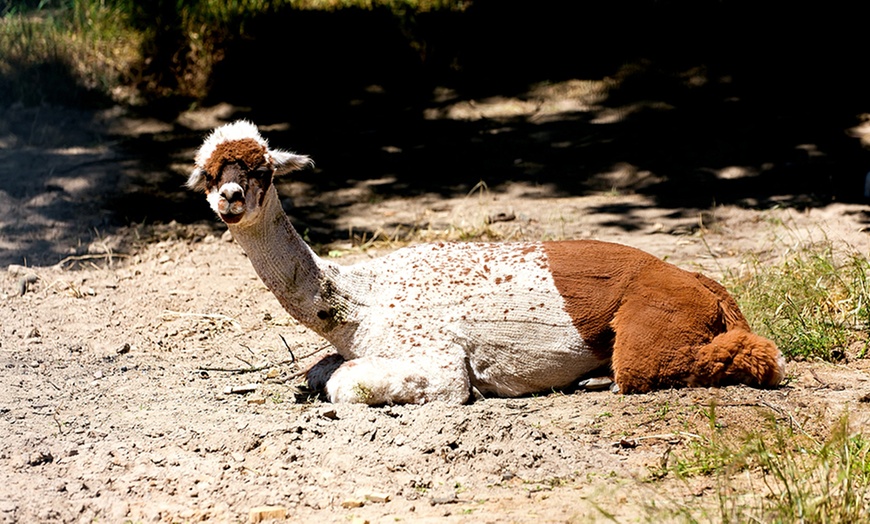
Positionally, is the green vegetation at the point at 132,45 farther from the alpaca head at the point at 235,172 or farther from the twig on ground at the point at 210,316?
the alpaca head at the point at 235,172

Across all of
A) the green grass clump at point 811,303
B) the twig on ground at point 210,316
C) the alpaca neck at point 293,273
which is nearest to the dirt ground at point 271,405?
the twig on ground at point 210,316

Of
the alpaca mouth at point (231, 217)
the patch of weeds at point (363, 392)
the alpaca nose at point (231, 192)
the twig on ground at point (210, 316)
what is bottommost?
the twig on ground at point (210, 316)

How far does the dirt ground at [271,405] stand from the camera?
3.91m

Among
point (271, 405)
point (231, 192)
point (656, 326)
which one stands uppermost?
point (231, 192)

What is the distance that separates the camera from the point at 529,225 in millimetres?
8648

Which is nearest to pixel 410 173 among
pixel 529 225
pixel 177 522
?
pixel 529 225

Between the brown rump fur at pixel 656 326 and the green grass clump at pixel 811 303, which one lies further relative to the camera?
the green grass clump at pixel 811 303

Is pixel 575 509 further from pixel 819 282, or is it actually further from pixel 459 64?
pixel 459 64

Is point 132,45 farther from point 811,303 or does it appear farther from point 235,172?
point 811,303

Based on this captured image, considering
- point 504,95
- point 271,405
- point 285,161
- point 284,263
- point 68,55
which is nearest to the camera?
point 285,161

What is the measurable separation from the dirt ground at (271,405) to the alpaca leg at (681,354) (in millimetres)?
99

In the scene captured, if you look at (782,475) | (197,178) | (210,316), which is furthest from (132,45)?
(782,475)

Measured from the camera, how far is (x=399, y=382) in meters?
4.76

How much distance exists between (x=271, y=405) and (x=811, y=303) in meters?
3.20
